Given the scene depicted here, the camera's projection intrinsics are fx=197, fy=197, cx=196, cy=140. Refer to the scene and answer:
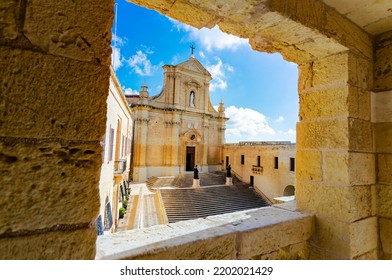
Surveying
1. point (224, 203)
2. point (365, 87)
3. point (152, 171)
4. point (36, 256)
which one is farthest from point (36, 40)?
point (152, 171)

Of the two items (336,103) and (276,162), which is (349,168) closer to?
(336,103)

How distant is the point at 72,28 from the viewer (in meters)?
0.80

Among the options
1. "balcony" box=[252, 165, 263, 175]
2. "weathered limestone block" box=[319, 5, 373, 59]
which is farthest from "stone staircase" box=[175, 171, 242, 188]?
"weathered limestone block" box=[319, 5, 373, 59]

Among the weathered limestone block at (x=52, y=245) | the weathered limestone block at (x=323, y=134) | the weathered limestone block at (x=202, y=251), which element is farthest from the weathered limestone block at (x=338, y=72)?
the weathered limestone block at (x=52, y=245)

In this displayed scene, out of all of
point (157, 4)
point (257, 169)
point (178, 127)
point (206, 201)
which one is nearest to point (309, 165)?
point (157, 4)

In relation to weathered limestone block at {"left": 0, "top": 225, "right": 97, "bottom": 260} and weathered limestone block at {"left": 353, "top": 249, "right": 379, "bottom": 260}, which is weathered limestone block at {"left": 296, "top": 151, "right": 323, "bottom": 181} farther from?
weathered limestone block at {"left": 0, "top": 225, "right": 97, "bottom": 260}

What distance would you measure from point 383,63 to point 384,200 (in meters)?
1.28

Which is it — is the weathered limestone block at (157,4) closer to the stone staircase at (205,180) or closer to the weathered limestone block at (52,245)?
the weathered limestone block at (52,245)

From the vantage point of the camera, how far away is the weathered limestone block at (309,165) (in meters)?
1.81

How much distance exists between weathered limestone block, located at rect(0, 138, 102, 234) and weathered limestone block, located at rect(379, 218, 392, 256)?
2347 millimetres

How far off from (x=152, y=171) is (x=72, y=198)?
52.1ft

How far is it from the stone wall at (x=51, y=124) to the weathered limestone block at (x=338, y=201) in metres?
1.81

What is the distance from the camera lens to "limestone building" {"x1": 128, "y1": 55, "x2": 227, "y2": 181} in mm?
15826

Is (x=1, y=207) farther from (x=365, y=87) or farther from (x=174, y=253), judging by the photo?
(x=365, y=87)
